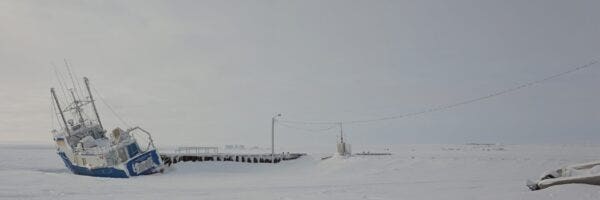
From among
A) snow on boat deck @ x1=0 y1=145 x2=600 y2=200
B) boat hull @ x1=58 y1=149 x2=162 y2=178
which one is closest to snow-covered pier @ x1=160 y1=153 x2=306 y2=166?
snow on boat deck @ x1=0 y1=145 x2=600 y2=200

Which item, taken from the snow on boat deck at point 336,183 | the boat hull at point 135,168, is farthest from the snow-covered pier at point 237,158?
the boat hull at point 135,168

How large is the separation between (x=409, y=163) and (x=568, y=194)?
21918 mm

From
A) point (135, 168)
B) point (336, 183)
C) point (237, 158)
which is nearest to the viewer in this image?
point (336, 183)

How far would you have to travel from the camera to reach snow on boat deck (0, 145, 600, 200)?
1895cm

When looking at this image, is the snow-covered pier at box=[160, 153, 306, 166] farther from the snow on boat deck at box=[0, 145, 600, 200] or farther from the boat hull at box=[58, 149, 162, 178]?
the boat hull at box=[58, 149, 162, 178]

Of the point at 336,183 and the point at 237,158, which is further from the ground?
the point at 237,158

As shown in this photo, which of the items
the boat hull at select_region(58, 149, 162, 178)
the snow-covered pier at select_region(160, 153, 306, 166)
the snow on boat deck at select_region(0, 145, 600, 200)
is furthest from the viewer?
the snow-covered pier at select_region(160, 153, 306, 166)

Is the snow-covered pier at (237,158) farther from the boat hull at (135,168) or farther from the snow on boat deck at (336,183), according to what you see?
the boat hull at (135,168)

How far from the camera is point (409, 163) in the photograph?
1401 inches

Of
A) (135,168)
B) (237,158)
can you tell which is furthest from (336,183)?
(237,158)

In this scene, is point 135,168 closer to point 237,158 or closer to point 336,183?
point 237,158

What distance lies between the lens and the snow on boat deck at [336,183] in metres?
19.0

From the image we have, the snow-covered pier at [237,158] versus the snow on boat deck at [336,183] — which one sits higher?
Result: the snow-covered pier at [237,158]

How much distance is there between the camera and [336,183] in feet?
86.8
